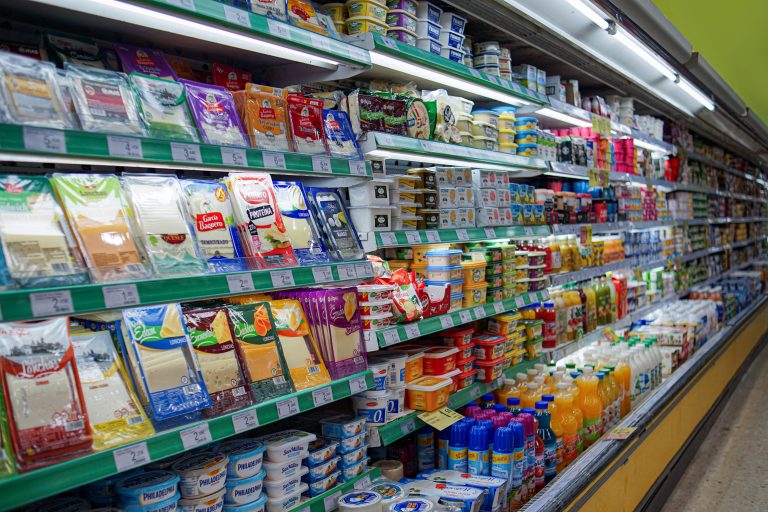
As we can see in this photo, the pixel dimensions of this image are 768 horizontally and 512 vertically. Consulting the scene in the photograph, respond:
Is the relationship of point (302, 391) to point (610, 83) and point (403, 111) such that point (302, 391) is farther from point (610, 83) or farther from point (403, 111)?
point (610, 83)

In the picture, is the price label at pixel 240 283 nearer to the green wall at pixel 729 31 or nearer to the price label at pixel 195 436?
the price label at pixel 195 436

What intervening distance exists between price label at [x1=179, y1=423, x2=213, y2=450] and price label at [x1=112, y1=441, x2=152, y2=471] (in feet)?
0.33

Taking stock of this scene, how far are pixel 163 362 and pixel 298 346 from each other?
51 cm

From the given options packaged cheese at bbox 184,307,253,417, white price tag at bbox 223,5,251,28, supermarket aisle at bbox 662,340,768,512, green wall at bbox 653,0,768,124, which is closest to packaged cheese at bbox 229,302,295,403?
packaged cheese at bbox 184,307,253,417

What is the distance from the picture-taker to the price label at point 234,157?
170 centimetres

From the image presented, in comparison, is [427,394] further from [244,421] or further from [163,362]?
[163,362]

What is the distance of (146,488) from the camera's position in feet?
4.84

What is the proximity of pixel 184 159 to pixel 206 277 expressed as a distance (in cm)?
31

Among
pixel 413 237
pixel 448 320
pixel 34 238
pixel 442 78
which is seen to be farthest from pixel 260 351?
pixel 442 78

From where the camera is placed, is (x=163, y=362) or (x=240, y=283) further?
(x=240, y=283)

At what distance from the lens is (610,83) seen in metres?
4.76

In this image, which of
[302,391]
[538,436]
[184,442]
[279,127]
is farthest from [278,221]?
[538,436]

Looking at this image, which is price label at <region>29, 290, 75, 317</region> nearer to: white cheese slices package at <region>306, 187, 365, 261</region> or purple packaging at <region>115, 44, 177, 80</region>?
purple packaging at <region>115, 44, 177, 80</region>

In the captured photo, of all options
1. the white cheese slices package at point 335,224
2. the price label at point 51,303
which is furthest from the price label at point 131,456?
the white cheese slices package at point 335,224
